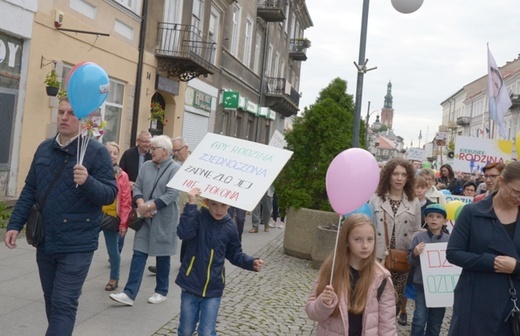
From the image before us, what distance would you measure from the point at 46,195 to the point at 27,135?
23.1ft

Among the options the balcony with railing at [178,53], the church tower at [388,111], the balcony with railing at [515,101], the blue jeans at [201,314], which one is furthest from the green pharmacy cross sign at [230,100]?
the church tower at [388,111]

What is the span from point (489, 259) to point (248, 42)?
2419 centimetres

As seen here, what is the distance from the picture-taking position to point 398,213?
18.5 ft

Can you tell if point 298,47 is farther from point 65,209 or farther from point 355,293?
point 355,293

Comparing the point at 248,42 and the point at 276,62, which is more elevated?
the point at 276,62

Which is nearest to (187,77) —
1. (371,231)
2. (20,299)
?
(20,299)

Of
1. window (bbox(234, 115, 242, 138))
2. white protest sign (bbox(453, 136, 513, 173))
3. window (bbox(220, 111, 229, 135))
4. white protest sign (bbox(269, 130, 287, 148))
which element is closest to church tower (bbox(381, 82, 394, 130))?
window (bbox(234, 115, 242, 138))

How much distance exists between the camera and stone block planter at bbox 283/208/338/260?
9688 mm

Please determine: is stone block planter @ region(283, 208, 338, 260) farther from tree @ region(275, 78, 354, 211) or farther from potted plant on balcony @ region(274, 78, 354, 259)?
tree @ region(275, 78, 354, 211)

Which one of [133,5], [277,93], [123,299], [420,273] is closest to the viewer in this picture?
[420,273]

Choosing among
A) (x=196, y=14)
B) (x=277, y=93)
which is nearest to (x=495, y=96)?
(x=196, y=14)

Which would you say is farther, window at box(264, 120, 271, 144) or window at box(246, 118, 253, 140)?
window at box(264, 120, 271, 144)

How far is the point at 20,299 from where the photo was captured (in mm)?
5688

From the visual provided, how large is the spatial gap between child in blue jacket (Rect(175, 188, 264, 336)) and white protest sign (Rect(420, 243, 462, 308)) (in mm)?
1812
